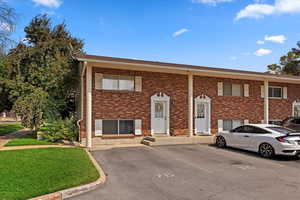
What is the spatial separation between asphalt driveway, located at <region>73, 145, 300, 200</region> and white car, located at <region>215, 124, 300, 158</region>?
402 mm

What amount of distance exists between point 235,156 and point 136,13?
34.1 feet

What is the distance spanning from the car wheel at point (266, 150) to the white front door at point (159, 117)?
5.61 metres

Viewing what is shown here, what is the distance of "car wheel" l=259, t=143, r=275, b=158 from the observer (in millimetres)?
9562

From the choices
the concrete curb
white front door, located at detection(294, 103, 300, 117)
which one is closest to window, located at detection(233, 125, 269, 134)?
the concrete curb

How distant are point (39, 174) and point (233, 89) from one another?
13.6 metres

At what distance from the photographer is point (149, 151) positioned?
1078 cm

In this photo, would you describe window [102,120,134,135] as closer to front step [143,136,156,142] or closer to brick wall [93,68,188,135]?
brick wall [93,68,188,135]

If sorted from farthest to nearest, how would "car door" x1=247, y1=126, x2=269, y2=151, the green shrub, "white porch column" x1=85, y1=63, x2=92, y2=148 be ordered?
the green shrub
"white porch column" x1=85, y1=63, x2=92, y2=148
"car door" x1=247, y1=126, x2=269, y2=151

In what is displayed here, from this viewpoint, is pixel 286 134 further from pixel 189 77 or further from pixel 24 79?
pixel 24 79

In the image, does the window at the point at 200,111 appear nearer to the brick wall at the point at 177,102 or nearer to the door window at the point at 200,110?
the door window at the point at 200,110

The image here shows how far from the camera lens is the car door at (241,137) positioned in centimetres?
1080

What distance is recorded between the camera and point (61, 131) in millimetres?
12734

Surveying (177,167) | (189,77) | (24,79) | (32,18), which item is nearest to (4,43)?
(24,79)

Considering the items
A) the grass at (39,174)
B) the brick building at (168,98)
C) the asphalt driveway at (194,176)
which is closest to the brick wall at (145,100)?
the brick building at (168,98)
